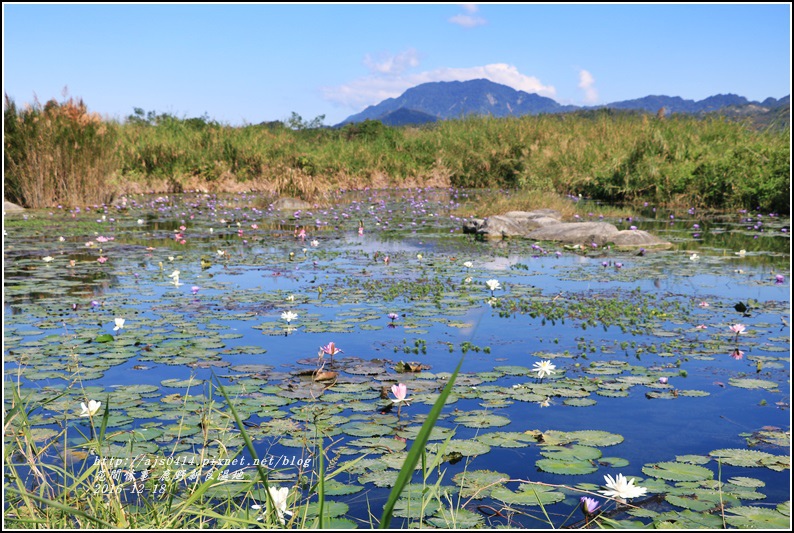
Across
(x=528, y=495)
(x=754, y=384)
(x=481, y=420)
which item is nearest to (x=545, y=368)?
(x=481, y=420)

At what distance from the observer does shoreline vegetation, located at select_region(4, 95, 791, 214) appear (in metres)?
13.6

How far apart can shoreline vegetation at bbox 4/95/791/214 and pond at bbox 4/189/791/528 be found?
519 centimetres

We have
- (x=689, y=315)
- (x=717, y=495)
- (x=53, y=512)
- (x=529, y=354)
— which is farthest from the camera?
(x=689, y=315)

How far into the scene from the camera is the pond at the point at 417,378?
2621 mm

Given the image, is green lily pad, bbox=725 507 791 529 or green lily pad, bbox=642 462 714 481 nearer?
green lily pad, bbox=725 507 791 529

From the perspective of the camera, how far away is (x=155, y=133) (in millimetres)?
20797

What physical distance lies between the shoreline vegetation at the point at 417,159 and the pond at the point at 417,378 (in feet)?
17.0

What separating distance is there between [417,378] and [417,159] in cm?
2040

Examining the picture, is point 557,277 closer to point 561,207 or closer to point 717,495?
point 717,495

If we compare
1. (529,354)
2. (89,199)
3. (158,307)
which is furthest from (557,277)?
(89,199)

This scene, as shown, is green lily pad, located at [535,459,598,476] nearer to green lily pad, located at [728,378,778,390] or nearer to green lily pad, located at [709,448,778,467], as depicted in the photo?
green lily pad, located at [709,448,778,467]

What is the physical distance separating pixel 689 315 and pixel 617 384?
2107mm

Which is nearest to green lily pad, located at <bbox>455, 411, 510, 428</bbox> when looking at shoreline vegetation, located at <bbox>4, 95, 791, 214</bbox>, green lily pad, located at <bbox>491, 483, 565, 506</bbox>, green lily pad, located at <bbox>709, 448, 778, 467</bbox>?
green lily pad, located at <bbox>491, 483, 565, 506</bbox>

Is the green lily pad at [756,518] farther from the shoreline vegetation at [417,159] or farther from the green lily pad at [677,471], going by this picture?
the shoreline vegetation at [417,159]
